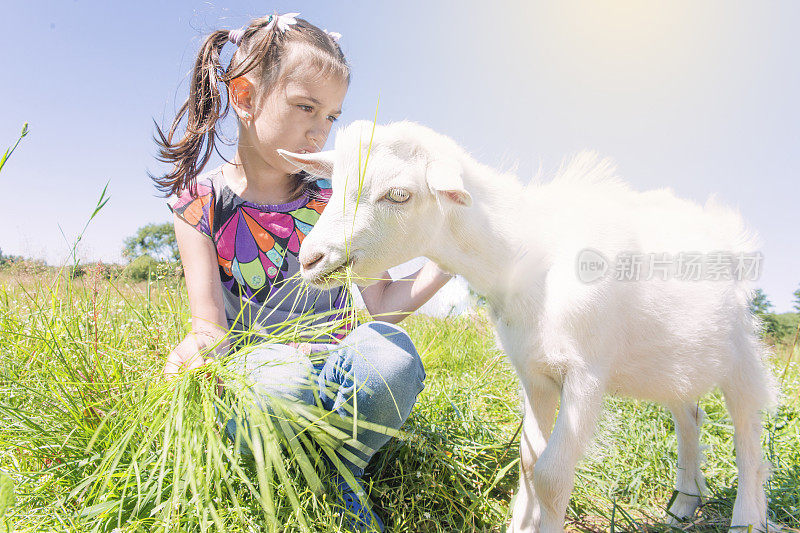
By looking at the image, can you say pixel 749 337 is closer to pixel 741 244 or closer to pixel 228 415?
pixel 741 244

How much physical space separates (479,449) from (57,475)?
1719 mm

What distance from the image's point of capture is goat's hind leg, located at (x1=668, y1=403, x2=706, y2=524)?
7.06ft

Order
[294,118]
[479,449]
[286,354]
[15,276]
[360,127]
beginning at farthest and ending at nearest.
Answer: [15,276], [479,449], [294,118], [360,127], [286,354]

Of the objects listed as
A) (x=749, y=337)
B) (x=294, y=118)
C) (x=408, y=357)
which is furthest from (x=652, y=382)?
(x=294, y=118)

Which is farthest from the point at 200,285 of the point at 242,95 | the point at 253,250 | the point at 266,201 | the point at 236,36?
the point at 236,36

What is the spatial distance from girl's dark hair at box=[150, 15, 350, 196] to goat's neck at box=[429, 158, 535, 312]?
0.91 m

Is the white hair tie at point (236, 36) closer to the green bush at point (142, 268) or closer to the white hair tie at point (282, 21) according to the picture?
the white hair tie at point (282, 21)

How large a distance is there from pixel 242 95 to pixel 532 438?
204 cm

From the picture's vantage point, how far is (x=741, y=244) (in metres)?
2.21

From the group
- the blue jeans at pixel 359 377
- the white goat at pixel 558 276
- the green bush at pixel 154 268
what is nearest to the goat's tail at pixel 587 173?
the white goat at pixel 558 276

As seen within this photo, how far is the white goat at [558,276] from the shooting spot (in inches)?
63.6

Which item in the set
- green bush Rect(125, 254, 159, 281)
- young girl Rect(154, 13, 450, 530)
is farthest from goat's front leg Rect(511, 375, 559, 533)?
green bush Rect(125, 254, 159, 281)

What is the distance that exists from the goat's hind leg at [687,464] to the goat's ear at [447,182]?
1.69m

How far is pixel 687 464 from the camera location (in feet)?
7.34
